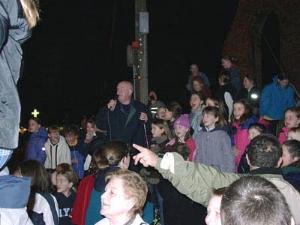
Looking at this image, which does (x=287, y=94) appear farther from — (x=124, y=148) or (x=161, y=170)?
(x=161, y=170)

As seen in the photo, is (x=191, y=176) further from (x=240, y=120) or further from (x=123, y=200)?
(x=240, y=120)

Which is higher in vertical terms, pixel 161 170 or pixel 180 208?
pixel 161 170

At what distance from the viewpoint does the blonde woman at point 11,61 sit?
2.36 meters

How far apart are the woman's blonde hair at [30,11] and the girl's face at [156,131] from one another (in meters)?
6.00

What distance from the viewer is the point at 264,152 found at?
446 cm

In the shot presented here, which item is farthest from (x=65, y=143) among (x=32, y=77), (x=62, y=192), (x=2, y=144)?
(x=32, y=77)

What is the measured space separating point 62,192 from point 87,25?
78.9 ft

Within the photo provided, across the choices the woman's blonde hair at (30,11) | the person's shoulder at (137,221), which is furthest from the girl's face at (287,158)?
the woman's blonde hair at (30,11)

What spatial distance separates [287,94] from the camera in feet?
35.8

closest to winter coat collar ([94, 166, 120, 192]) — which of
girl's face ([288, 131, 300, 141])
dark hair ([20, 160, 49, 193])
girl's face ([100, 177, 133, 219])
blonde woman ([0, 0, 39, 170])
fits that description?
dark hair ([20, 160, 49, 193])

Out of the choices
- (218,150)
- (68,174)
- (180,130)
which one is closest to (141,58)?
(180,130)

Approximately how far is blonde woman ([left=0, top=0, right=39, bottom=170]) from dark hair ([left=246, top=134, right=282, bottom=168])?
8.22 feet

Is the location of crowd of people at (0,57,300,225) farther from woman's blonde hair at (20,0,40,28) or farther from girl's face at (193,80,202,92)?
woman's blonde hair at (20,0,40,28)

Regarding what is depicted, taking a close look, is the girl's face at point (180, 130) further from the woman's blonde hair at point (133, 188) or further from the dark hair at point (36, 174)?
the woman's blonde hair at point (133, 188)
